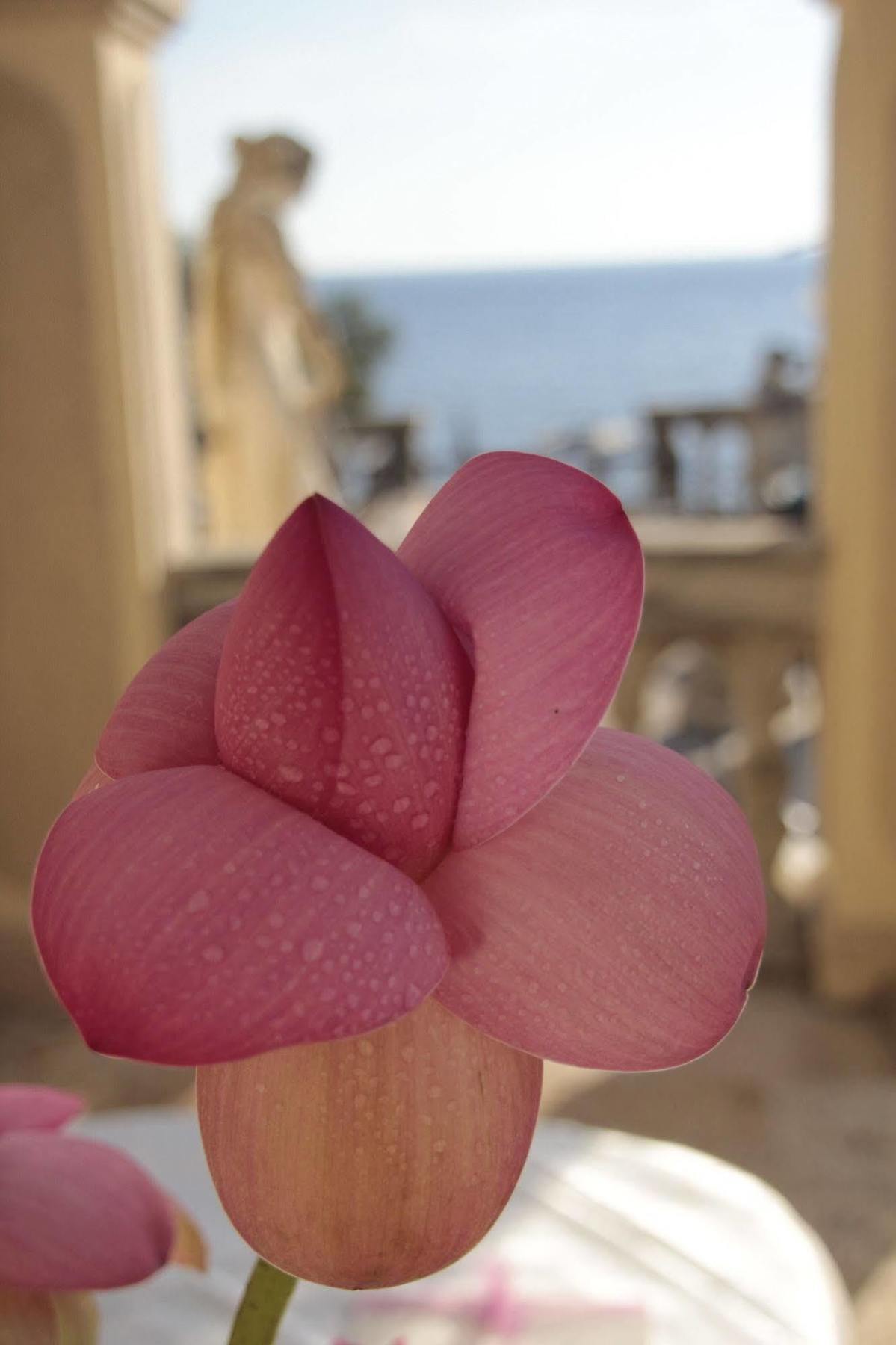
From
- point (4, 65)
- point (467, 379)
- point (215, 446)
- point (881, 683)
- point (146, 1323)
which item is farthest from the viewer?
point (467, 379)

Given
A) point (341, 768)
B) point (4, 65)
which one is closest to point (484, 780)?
point (341, 768)

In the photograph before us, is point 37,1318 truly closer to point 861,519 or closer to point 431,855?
point 431,855

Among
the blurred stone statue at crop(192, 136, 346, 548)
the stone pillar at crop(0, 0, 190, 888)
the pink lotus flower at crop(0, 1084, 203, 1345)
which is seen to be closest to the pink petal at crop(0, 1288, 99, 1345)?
the pink lotus flower at crop(0, 1084, 203, 1345)

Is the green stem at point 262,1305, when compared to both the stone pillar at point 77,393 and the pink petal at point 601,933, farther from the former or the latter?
the stone pillar at point 77,393

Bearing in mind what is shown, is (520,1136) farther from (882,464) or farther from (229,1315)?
(882,464)

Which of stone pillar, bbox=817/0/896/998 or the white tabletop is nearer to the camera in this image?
the white tabletop

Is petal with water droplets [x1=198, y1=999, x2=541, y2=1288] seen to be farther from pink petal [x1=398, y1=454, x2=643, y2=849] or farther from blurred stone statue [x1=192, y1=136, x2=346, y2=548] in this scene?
blurred stone statue [x1=192, y1=136, x2=346, y2=548]

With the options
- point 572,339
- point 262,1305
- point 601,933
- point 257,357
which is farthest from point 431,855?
point 572,339
